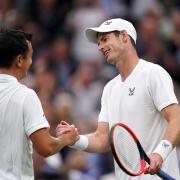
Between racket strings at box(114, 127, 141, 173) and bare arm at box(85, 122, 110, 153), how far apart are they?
620 mm

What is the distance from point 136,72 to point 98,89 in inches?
208

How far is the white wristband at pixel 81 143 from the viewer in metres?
→ 8.54

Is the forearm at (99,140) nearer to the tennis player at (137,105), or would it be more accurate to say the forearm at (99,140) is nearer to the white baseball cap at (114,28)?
the tennis player at (137,105)

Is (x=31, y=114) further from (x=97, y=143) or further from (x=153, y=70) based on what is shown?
(x=97, y=143)

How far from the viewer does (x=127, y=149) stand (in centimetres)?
819

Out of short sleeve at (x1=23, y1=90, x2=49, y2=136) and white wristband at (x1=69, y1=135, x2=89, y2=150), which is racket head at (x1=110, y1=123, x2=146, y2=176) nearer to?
white wristband at (x1=69, y1=135, x2=89, y2=150)

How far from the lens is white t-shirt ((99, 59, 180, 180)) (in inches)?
320

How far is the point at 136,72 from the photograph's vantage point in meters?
8.43

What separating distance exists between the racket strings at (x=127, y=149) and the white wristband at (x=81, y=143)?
0.55 m

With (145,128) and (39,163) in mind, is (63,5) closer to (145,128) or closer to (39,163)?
(39,163)

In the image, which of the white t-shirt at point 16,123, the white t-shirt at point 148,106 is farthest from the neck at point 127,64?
the white t-shirt at point 16,123

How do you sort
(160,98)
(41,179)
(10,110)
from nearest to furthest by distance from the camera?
(10,110) < (160,98) < (41,179)

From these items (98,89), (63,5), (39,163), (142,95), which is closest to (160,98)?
(142,95)

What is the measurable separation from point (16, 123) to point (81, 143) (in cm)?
134
